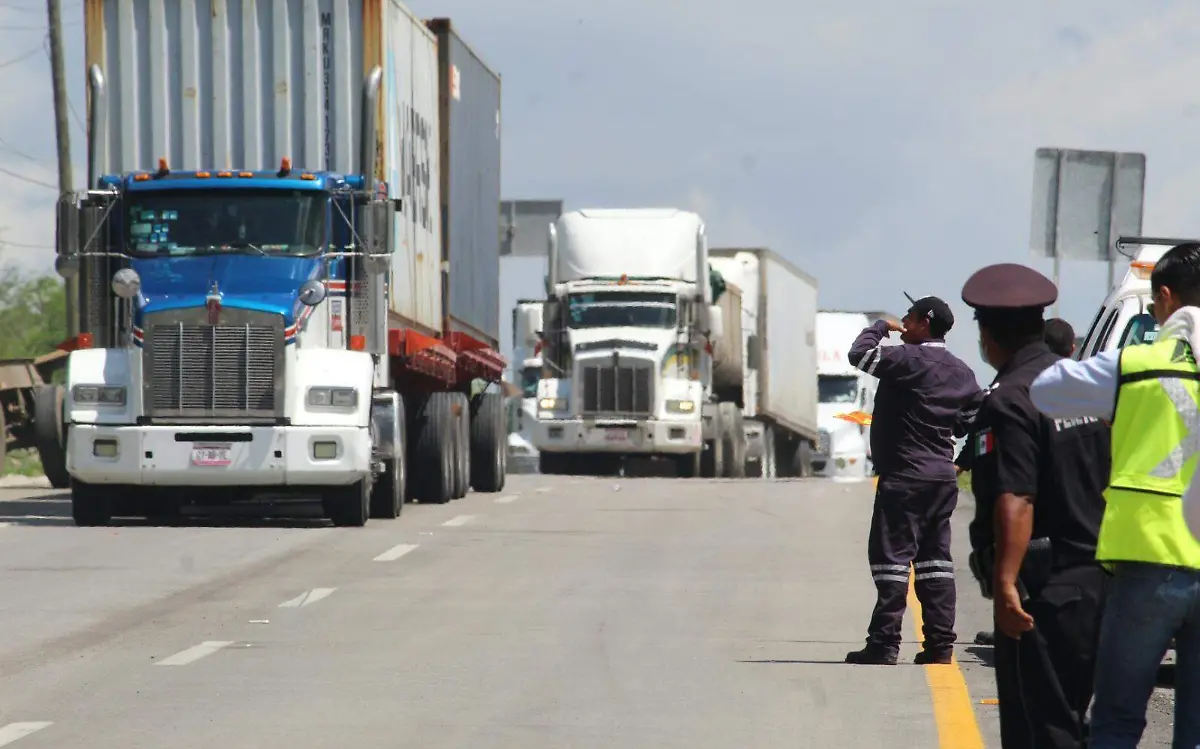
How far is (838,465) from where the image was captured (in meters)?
50.5

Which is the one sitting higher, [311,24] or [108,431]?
[311,24]

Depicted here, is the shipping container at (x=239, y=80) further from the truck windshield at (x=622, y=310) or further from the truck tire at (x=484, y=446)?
the truck windshield at (x=622, y=310)

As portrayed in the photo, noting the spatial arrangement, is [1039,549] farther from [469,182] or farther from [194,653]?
[469,182]

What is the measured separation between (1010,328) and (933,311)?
4.27 metres

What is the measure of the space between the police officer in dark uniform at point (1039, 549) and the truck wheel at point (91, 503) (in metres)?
15.6

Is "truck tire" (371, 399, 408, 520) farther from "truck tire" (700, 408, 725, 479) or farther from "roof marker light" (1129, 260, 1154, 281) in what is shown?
"truck tire" (700, 408, 725, 479)

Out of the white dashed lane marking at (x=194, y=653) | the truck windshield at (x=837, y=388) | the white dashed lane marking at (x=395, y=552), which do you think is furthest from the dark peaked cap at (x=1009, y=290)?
the truck windshield at (x=837, y=388)

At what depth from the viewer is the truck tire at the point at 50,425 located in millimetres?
29359

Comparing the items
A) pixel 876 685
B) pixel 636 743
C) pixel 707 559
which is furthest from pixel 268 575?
pixel 636 743

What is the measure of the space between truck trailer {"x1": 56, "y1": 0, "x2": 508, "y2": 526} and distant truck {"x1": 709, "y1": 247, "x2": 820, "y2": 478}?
19891mm

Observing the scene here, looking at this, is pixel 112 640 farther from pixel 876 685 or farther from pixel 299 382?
pixel 299 382

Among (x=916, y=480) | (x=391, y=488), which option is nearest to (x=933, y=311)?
(x=916, y=480)

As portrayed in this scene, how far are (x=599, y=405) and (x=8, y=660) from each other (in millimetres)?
27055

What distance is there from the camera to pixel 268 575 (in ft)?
53.2
